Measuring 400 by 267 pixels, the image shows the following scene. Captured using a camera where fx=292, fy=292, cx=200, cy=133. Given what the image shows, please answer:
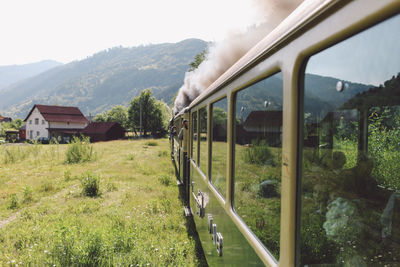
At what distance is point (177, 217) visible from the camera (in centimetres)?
610

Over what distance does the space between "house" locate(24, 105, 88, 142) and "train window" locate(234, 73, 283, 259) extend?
54.6 m

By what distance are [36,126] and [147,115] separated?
21.5 metres

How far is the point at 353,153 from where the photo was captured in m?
1.03

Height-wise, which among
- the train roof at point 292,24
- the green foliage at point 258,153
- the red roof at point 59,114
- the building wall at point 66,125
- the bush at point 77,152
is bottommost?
the bush at point 77,152

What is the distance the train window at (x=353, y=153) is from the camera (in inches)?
34.2

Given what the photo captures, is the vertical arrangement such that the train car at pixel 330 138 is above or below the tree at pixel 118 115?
below

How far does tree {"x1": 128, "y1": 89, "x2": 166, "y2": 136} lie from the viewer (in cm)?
5025

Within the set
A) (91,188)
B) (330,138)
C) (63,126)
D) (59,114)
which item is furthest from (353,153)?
(59,114)

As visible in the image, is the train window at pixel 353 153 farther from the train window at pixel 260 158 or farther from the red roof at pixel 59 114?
the red roof at pixel 59 114

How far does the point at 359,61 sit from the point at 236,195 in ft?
4.54

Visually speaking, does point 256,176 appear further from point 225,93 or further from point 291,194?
point 225,93

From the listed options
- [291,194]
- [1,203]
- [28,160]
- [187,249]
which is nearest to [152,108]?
[28,160]

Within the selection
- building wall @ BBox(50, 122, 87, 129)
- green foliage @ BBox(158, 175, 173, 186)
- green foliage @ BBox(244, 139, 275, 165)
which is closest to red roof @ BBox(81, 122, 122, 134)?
building wall @ BBox(50, 122, 87, 129)

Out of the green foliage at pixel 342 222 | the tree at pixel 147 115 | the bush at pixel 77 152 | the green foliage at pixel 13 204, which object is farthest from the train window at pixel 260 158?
the tree at pixel 147 115
